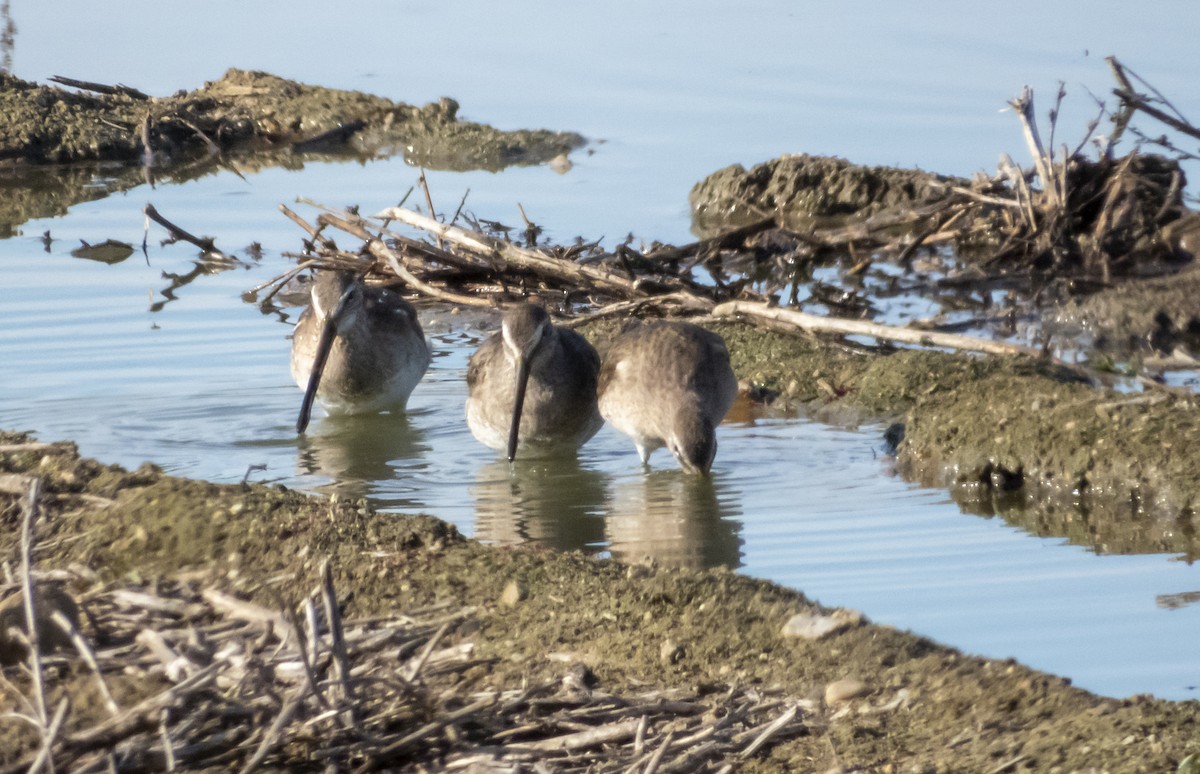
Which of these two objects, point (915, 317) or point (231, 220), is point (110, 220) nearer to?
point (231, 220)

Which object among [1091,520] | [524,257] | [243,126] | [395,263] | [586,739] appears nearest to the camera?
[586,739]

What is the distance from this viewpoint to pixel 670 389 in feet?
24.4

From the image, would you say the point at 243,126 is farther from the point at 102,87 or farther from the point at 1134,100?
the point at 1134,100

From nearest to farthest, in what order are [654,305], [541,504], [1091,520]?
[1091,520] < [541,504] < [654,305]

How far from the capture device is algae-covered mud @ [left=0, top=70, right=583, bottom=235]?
14320 mm

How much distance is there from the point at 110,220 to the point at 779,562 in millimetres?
8162

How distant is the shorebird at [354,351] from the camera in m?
8.50

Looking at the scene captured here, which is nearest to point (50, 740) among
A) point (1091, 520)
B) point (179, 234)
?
point (1091, 520)

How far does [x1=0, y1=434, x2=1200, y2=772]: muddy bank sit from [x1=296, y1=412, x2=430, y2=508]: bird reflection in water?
1463mm

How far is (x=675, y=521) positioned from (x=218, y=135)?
30.8ft

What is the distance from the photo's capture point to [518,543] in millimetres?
6301

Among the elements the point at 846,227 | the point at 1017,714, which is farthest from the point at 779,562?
the point at 846,227

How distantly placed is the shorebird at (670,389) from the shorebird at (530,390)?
6.5 inches

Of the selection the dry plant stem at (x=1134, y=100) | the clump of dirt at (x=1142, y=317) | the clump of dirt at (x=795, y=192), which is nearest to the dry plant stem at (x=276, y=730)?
the dry plant stem at (x=1134, y=100)
